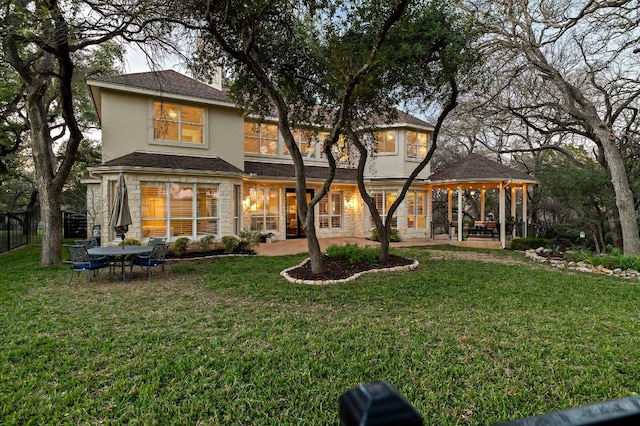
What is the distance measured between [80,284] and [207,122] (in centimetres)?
812

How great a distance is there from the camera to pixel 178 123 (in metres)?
13.4

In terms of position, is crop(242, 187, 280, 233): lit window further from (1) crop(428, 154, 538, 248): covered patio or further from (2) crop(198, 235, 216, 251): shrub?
(1) crop(428, 154, 538, 248): covered patio

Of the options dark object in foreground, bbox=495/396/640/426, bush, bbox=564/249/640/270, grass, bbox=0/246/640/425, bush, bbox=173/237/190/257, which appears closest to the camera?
dark object in foreground, bbox=495/396/640/426

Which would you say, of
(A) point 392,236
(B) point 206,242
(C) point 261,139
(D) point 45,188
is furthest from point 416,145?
(D) point 45,188

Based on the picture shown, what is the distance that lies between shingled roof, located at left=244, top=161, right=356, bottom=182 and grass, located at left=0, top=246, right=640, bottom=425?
8.53 meters

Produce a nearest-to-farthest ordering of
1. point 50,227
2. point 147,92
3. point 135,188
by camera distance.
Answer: point 50,227
point 135,188
point 147,92

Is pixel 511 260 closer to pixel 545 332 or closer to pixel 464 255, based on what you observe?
pixel 464 255

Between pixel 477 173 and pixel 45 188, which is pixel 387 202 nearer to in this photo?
pixel 477 173

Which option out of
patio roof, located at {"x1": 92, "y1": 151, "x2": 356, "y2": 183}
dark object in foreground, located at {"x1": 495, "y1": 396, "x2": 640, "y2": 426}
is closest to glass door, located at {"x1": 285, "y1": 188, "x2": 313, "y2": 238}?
patio roof, located at {"x1": 92, "y1": 151, "x2": 356, "y2": 183}

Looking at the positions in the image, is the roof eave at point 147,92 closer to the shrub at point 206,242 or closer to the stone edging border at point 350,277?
the shrub at point 206,242

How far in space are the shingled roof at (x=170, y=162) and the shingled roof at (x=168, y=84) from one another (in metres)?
2.40

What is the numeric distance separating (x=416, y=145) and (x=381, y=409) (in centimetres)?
1875

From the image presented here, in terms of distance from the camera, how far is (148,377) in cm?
358

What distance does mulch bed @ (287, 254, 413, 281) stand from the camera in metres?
8.38
